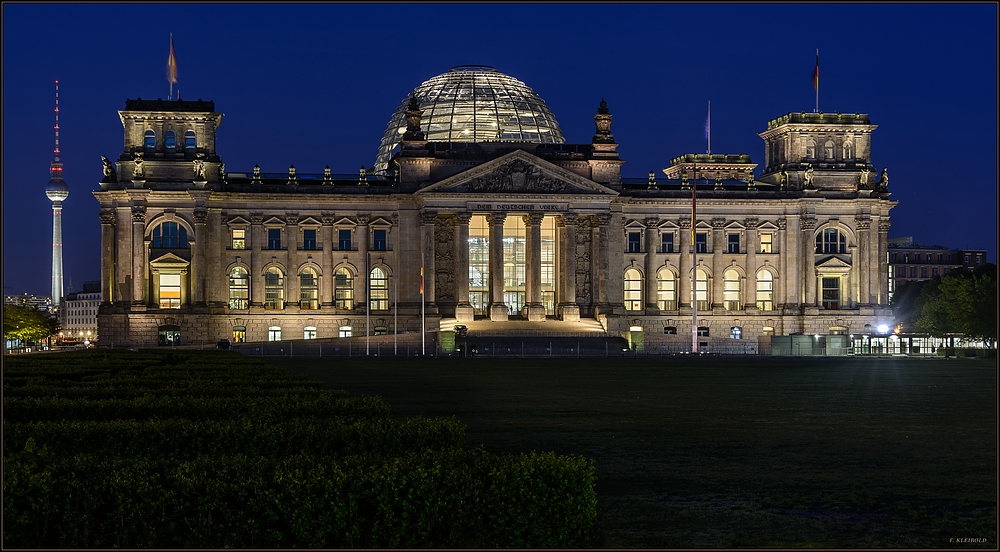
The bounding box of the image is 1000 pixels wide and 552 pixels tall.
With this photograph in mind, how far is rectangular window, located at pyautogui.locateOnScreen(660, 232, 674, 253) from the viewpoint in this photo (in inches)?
5000

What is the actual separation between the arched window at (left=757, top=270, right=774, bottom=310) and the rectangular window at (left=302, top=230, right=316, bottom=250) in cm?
4816

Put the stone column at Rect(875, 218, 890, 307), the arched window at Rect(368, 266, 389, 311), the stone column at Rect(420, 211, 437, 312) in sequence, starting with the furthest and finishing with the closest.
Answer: the stone column at Rect(875, 218, 890, 307) → the arched window at Rect(368, 266, 389, 311) → the stone column at Rect(420, 211, 437, 312)

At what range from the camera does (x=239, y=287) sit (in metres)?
122

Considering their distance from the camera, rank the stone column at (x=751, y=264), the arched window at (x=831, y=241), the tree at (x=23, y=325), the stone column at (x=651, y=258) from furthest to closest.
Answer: the tree at (x=23, y=325), the arched window at (x=831, y=241), the stone column at (x=751, y=264), the stone column at (x=651, y=258)

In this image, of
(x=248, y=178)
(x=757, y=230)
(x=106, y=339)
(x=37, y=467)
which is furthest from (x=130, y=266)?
(x=37, y=467)

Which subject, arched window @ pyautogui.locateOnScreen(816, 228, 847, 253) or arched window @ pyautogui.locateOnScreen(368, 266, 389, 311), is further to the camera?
arched window @ pyautogui.locateOnScreen(816, 228, 847, 253)

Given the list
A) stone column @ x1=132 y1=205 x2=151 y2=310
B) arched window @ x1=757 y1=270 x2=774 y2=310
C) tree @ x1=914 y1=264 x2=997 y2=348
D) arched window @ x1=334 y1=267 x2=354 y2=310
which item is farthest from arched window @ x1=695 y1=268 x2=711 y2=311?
stone column @ x1=132 y1=205 x2=151 y2=310

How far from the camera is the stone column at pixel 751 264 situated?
12725 cm

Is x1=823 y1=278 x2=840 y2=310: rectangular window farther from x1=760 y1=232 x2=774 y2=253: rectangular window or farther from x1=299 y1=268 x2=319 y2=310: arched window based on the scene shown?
x1=299 y1=268 x2=319 y2=310: arched window

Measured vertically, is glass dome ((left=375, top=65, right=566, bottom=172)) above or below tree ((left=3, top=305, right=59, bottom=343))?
above

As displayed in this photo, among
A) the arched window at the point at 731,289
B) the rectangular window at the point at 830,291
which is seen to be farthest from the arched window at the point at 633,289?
the rectangular window at the point at 830,291

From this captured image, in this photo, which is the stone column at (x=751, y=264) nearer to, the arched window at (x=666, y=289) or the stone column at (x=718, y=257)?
the stone column at (x=718, y=257)

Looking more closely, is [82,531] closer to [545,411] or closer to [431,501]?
[431,501]

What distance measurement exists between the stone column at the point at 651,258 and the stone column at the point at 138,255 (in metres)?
52.1
